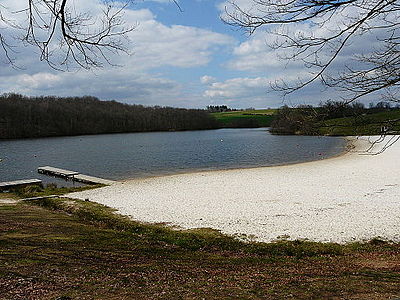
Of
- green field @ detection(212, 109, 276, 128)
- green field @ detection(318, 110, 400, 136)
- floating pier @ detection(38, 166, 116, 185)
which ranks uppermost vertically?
green field @ detection(212, 109, 276, 128)

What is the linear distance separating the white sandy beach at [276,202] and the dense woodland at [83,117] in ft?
223

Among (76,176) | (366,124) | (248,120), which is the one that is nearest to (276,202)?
(366,124)

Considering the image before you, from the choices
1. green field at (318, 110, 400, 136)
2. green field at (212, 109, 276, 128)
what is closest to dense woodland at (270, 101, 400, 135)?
green field at (318, 110, 400, 136)

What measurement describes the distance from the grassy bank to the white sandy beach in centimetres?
123

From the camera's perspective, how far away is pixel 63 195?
19797 millimetres

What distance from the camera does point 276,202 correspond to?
1652 centimetres

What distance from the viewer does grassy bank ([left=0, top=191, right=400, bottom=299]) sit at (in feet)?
18.0

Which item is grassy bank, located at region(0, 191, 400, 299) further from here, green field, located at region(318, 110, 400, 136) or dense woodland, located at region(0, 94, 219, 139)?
dense woodland, located at region(0, 94, 219, 139)

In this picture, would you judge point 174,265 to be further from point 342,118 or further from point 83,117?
point 83,117

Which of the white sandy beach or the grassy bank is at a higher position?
the grassy bank

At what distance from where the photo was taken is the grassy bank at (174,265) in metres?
5.50

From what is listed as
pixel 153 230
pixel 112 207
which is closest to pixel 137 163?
pixel 112 207

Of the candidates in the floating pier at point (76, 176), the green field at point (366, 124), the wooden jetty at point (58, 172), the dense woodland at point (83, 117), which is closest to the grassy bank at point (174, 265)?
the green field at point (366, 124)

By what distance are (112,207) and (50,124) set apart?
93760 millimetres
